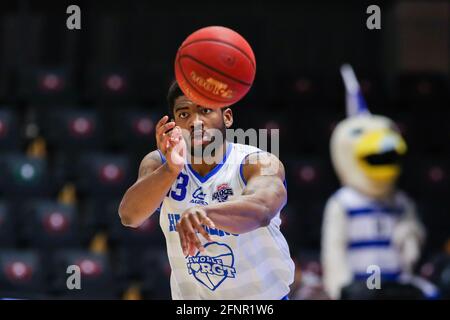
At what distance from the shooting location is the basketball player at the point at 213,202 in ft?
13.4

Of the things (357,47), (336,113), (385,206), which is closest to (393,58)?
(357,47)

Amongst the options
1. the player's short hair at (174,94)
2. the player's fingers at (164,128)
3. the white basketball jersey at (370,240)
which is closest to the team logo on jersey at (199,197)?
the player's short hair at (174,94)

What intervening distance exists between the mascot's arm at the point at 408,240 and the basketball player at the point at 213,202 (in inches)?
129

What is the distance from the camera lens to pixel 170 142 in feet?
12.9

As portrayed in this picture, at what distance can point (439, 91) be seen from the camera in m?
9.88

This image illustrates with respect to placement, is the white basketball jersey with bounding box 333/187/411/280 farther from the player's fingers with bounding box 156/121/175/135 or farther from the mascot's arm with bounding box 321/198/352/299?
the player's fingers with bounding box 156/121/175/135

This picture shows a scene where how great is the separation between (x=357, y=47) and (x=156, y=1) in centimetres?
243

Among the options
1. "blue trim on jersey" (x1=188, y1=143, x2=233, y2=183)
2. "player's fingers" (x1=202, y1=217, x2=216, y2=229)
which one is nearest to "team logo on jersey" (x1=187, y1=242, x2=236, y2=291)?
"blue trim on jersey" (x1=188, y1=143, x2=233, y2=183)

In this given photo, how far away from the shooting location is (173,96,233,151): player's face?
14.0 ft

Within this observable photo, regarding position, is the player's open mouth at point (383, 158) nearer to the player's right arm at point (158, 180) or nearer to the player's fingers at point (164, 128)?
the player's right arm at point (158, 180)

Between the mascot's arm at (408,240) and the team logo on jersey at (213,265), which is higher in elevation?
the mascot's arm at (408,240)

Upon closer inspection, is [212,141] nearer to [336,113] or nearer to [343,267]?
[343,267]

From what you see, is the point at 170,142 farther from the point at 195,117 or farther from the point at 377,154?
the point at 377,154

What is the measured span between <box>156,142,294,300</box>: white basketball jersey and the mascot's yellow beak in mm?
3472
